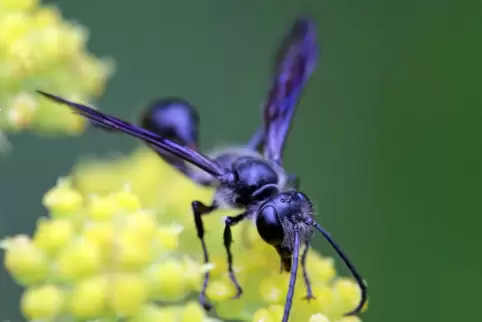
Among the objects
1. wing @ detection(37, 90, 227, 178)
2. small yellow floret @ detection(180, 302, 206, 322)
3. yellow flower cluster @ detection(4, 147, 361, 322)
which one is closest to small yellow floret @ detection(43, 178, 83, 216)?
yellow flower cluster @ detection(4, 147, 361, 322)

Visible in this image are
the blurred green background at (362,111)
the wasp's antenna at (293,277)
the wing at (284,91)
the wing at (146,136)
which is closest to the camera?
the wasp's antenna at (293,277)

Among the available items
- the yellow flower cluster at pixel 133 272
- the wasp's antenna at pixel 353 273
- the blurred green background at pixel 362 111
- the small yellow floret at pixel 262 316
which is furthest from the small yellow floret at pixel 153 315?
the blurred green background at pixel 362 111

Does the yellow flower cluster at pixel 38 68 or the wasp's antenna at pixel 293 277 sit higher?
the yellow flower cluster at pixel 38 68

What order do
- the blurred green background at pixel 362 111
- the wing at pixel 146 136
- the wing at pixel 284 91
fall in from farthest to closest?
the blurred green background at pixel 362 111, the wing at pixel 284 91, the wing at pixel 146 136

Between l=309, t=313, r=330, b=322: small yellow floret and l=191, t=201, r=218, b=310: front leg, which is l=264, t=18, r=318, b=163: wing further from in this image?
l=309, t=313, r=330, b=322: small yellow floret

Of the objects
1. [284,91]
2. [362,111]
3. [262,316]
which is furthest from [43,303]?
[362,111]

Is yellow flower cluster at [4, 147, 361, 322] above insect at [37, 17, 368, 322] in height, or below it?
below

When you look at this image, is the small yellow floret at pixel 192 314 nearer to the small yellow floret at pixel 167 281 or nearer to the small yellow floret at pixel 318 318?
the small yellow floret at pixel 167 281
